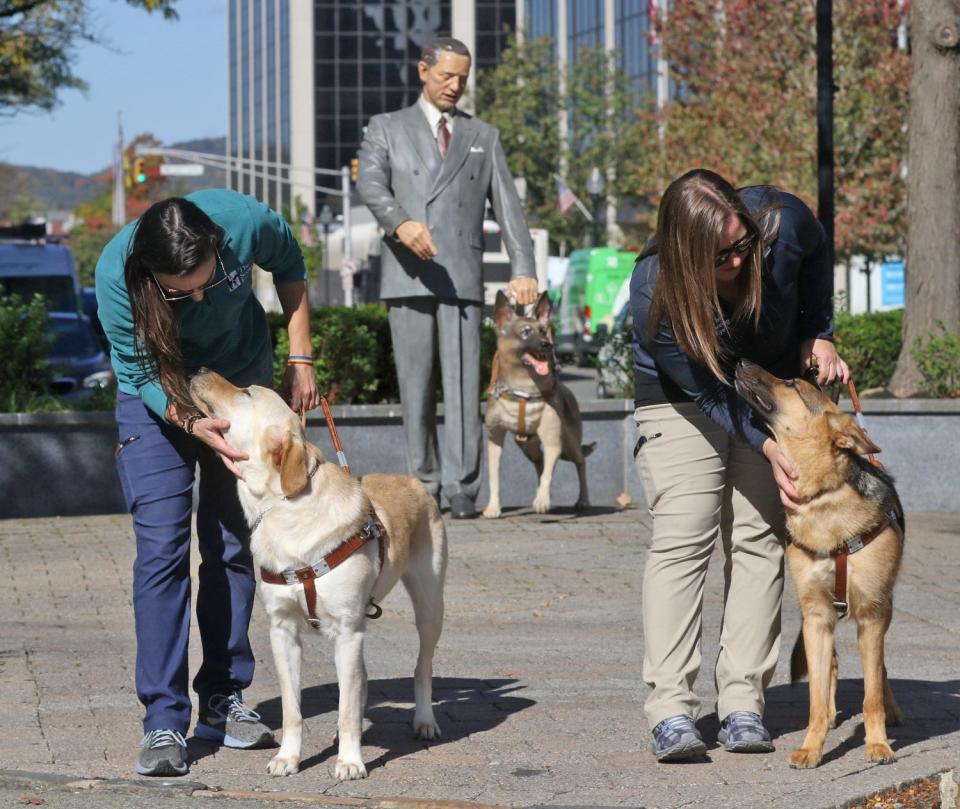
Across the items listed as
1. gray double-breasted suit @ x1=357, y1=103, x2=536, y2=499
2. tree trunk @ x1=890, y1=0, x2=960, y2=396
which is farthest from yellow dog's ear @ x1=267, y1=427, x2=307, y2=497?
tree trunk @ x1=890, y1=0, x2=960, y2=396

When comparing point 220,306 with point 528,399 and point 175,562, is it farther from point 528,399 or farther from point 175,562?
point 528,399


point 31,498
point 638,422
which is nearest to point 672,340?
point 638,422

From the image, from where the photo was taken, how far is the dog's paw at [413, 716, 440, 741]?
218 inches

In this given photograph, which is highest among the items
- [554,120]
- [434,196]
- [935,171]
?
[554,120]

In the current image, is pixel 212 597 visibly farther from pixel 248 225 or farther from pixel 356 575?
pixel 248 225

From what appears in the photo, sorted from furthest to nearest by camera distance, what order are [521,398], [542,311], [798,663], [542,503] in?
1. [542,503]
2. [542,311]
3. [521,398]
4. [798,663]

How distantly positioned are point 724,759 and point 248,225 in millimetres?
2394

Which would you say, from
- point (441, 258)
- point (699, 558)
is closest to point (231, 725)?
point (699, 558)

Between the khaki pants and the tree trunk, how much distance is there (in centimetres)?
754

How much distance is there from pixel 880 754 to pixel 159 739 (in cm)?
234

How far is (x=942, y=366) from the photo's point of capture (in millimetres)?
11273

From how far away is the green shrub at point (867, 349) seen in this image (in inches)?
505

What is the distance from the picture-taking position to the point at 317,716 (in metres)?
5.90

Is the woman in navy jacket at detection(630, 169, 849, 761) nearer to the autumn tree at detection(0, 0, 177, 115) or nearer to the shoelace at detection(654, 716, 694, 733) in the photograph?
the shoelace at detection(654, 716, 694, 733)
